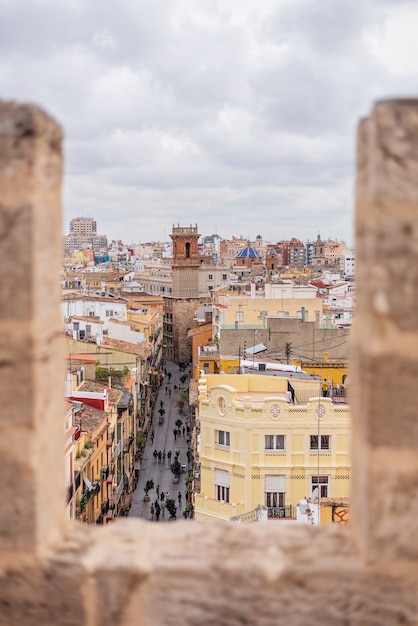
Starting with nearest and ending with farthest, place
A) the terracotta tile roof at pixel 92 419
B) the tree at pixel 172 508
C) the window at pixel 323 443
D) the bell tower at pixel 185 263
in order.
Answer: the window at pixel 323 443 → the terracotta tile roof at pixel 92 419 → the tree at pixel 172 508 → the bell tower at pixel 185 263

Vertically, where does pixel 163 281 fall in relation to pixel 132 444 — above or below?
above

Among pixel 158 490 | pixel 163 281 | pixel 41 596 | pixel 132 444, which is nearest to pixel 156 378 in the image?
pixel 132 444

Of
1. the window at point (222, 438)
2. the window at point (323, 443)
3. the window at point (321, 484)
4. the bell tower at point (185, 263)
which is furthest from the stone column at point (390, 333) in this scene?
the bell tower at point (185, 263)

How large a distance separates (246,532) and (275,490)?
17.3 meters

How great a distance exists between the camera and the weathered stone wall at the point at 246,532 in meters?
3.04

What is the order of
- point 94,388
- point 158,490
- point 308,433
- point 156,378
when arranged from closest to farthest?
1. point 308,433
2. point 94,388
3. point 158,490
4. point 156,378

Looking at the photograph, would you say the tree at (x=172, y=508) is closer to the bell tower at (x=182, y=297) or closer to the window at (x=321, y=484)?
the window at (x=321, y=484)

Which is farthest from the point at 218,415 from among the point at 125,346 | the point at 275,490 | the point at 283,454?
the point at 125,346

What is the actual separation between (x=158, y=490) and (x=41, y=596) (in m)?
31.0

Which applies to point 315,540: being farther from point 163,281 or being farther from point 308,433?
point 163,281

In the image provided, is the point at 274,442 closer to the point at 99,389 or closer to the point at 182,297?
the point at 99,389

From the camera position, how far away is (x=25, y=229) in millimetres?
3158

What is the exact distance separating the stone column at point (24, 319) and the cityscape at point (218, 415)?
14870 mm

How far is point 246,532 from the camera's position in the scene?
3.37m
